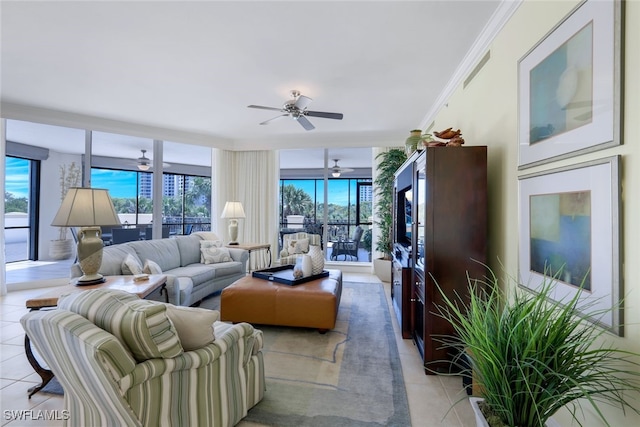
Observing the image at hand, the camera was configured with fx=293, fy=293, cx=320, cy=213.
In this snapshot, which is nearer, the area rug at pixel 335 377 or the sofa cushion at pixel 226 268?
the area rug at pixel 335 377

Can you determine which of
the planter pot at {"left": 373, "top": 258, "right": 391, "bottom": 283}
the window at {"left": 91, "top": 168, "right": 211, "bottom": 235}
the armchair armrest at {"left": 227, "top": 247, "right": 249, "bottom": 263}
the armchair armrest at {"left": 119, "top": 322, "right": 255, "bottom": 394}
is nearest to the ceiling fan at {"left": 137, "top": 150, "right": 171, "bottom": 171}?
the window at {"left": 91, "top": 168, "right": 211, "bottom": 235}

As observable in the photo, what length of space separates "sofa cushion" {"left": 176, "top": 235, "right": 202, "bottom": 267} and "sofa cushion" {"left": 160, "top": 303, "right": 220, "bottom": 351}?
3.20 m

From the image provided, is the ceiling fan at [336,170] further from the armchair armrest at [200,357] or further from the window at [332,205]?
the armchair armrest at [200,357]

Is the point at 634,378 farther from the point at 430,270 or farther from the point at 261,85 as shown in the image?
the point at 261,85

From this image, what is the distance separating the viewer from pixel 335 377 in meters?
2.31

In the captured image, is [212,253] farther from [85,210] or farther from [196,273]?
[85,210]

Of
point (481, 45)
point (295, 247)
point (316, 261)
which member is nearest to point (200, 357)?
point (316, 261)

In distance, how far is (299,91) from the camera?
12.2 ft

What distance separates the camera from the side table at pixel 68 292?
2.13 metres

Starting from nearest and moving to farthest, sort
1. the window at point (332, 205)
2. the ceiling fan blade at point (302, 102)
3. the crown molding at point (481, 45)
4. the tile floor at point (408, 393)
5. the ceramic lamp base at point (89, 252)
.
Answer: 1. the tile floor at point (408, 393)
2. the crown molding at point (481, 45)
3. the ceramic lamp base at point (89, 252)
4. the ceiling fan blade at point (302, 102)
5. the window at point (332, 205)

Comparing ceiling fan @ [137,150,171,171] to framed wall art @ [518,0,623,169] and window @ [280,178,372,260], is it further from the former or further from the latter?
framed wall art @ [518,0,623,169]

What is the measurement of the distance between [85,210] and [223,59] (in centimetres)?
189

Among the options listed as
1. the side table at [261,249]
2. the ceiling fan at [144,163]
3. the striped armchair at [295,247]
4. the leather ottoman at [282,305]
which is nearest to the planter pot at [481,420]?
the leather ottoman at [282,305]

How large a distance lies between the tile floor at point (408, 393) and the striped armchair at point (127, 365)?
45 centimetres
